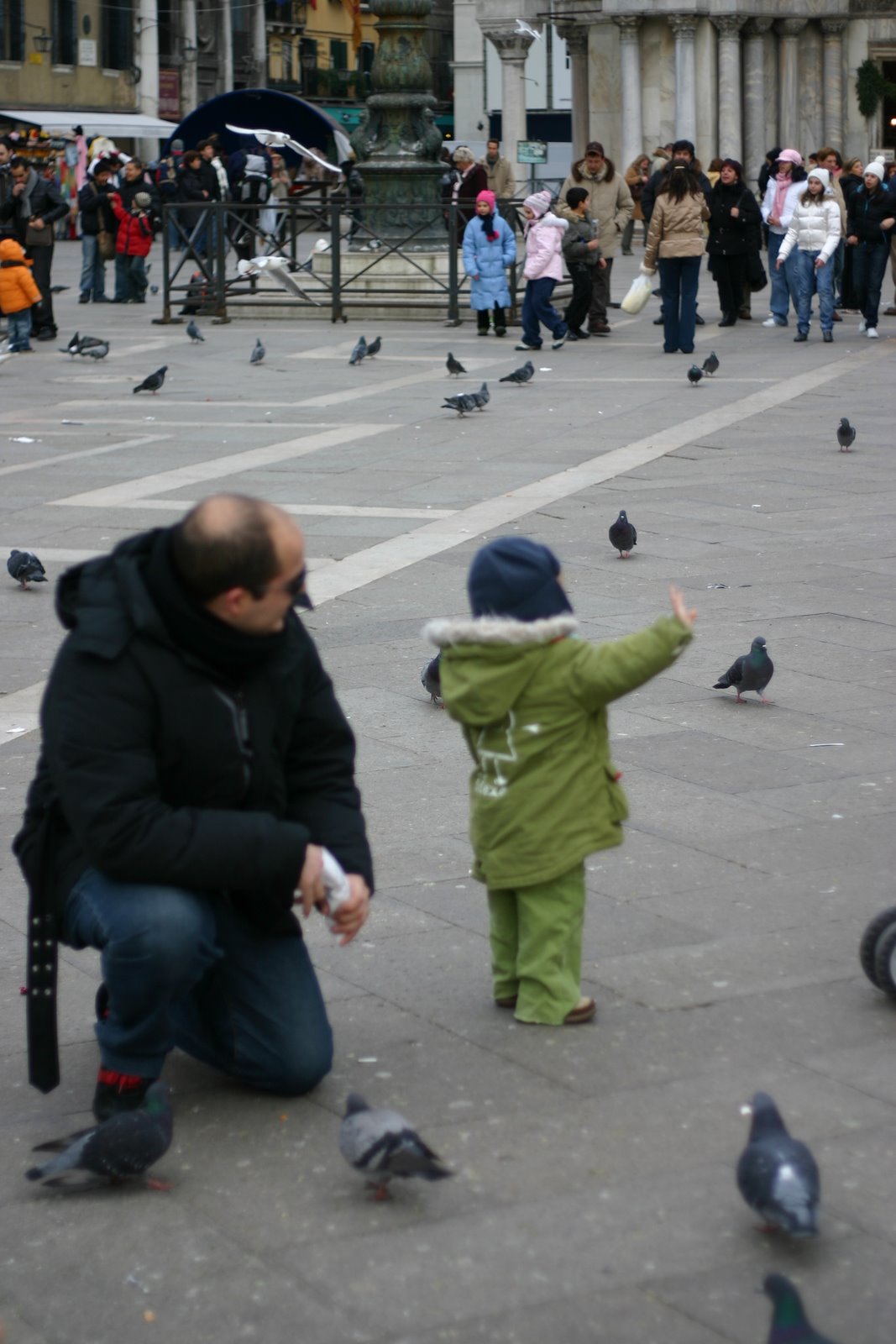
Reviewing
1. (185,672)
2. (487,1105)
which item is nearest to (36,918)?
(185,672)

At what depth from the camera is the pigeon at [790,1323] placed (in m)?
2.31

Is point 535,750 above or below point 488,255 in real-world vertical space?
below

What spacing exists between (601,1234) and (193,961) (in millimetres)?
809

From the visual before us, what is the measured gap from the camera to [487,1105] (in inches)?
136

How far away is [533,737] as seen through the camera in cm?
363

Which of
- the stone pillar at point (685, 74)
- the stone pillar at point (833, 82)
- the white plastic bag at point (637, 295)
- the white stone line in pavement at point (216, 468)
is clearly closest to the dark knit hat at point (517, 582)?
the white stone line in pavement at point (216, 468)

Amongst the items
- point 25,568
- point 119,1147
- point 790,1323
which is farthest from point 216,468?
point 790,1323

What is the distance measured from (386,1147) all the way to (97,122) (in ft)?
141

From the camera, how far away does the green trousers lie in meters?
3.71

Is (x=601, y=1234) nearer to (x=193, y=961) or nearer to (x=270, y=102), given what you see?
(x=193, y=961)

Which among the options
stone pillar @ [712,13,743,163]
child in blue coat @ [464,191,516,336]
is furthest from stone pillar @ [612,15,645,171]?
child in blue coat @ [464,191,516,336]

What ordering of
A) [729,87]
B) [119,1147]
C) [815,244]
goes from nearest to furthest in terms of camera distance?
[119,1147] < [815,244] < [729,87]

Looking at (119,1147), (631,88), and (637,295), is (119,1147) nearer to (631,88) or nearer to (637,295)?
(637,295)

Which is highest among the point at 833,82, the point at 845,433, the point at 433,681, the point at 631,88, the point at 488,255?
the point at 833,82
